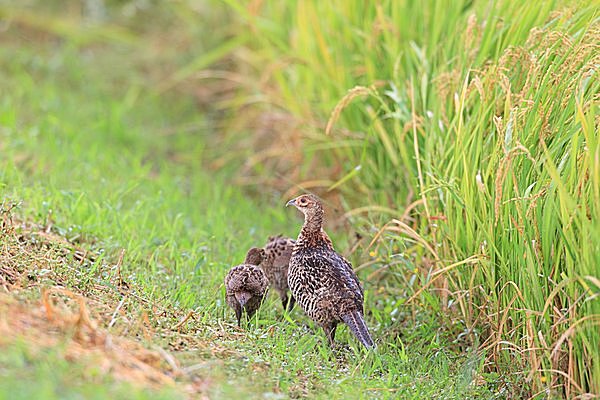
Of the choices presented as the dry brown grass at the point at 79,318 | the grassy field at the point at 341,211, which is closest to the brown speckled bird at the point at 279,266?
the grassy field at the point at 341,211

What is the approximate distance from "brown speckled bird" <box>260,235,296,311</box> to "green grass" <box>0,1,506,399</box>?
100 mm

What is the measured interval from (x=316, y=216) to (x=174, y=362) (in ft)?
6.02

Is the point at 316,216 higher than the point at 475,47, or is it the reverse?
the point at 475,47

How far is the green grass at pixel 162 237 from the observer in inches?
169

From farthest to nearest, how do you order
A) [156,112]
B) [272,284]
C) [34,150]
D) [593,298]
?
[156,112] → [34,150] → [272,284] → [593,298]

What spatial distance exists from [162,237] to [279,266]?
2.88 feet

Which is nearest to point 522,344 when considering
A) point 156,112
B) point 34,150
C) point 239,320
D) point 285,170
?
point 239,320

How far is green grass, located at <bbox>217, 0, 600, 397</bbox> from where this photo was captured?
4250 millimetres

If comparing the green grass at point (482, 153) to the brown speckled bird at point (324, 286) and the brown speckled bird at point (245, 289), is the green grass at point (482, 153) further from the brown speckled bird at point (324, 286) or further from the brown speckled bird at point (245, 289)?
the brown speckled bird at point (245, 289)

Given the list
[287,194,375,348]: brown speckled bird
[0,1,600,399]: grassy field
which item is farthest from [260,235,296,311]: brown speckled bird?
[287,194,375,348]: brown speckled bird

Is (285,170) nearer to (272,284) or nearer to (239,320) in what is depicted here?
(272,284)

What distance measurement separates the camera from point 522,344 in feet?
14.9

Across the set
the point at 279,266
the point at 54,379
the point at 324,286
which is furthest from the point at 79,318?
the point at 279,266

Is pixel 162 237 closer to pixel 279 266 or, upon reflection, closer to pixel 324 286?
pixel 279 266
